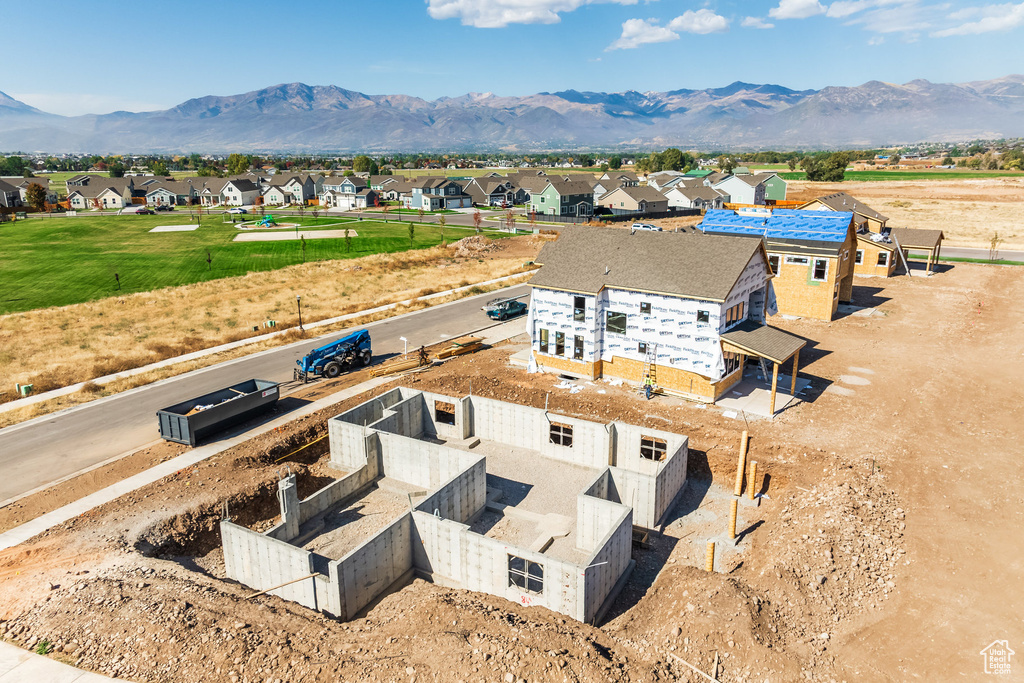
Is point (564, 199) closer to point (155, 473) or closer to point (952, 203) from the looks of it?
point (952, 203)

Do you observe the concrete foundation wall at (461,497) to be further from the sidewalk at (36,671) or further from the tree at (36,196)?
the tree at (36,196)

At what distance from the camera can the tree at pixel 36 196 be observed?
12619 centimetres

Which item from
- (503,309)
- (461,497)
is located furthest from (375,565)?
(503,309)

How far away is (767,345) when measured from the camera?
2897 centimetres

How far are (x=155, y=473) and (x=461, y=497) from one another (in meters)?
12.0

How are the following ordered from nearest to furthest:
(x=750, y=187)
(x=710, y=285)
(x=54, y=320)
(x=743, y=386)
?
(x=710, y=285) → (x=743, y=386) → (x=54, y=320) → (x=750, y=187)

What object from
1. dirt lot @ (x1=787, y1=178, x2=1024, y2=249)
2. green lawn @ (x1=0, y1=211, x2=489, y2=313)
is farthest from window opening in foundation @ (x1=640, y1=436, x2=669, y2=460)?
dirt lot @ (x1=787, y1=178, x2=1024, y2=249)

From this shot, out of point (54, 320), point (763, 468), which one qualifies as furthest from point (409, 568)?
point (54, 320)

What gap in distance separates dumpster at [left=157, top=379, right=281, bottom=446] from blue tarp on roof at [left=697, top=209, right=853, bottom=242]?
109 ft

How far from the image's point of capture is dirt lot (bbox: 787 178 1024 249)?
86.2 m

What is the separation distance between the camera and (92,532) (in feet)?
63.6

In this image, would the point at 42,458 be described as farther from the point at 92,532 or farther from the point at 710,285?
the point at 710,285

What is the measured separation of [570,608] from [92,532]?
14973 mm

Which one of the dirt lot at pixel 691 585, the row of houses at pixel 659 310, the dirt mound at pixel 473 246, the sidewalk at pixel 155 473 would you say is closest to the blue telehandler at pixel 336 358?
the sidewalk at pixel 155 473
